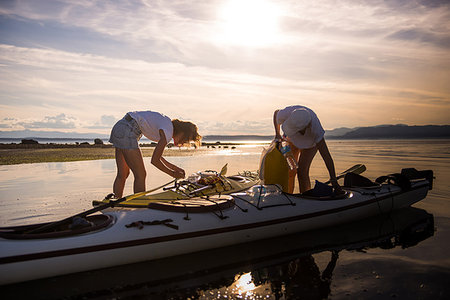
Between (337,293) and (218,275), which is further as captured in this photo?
(218,275)

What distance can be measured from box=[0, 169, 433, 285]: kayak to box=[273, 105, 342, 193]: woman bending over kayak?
682mm

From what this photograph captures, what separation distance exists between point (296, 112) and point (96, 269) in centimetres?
395

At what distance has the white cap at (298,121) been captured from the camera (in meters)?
5.28

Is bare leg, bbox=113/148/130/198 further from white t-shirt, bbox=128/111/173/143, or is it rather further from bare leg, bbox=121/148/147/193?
white t-shirt, bbox=128/111/173/143

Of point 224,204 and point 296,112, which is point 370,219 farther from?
point 224,204

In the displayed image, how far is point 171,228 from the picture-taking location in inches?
141

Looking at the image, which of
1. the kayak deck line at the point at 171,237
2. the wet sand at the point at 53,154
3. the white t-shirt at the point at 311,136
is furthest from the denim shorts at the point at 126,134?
the wet sand at the point at 53,154

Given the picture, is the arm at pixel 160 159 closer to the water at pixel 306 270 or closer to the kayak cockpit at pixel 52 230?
the kayak cockpit at pixel 52 230

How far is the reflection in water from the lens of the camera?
2.88 metres

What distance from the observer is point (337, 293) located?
2.80 metres

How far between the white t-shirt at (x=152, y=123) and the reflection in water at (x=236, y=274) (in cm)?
199

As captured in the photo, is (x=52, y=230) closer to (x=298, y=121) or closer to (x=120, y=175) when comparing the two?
(x=120, y=175)

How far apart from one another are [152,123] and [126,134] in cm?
46

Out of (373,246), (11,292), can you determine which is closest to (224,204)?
(373,246)
